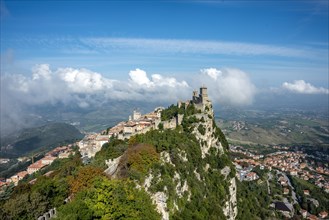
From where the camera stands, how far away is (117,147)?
4241 centimetres

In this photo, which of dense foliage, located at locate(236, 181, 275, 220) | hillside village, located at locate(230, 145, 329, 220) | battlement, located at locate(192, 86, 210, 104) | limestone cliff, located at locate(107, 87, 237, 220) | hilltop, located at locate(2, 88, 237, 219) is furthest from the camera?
hillside village, located at locate(230, 145, 329, 220)

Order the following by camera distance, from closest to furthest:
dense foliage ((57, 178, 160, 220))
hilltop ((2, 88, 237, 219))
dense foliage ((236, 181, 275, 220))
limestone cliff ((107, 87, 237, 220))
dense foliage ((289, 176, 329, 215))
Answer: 1. dense foliage ((57, 178, 160, 220))
2. hilltop ((2, 88, 237, 219))
3. limestone cliff ((107, 87, 237, 220))
4. dense foliage ((236, 181, 275, 220))
5. dense foliage ((289, 176, 329, 215))

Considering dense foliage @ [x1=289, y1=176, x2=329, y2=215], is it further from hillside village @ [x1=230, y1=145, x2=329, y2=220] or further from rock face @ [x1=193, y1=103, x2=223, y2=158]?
rock face @ [x1=193, y1=103, x2=223, y2=158]

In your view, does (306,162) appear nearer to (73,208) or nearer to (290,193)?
(290,193)

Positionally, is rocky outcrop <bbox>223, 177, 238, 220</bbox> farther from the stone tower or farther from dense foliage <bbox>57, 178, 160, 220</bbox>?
dense foliage <bbox>57, 178, 160, 220</bbox>

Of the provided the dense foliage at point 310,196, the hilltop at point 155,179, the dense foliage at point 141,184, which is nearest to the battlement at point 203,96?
the hilltop at point 155,179

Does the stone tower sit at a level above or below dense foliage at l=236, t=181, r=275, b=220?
above

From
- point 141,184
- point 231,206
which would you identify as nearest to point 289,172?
point 231,206

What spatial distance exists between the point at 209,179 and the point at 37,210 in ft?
95.2

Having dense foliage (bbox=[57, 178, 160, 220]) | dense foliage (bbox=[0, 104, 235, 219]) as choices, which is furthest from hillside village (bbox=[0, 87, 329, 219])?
dense foliage (bbox=[57, 178, 160, 220])

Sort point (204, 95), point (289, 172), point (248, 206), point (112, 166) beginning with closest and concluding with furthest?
point (112, 166) → point (204, 95) → point (248, 206) → point (289, 172)

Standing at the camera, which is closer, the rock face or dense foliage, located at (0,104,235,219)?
dense foliage, located at (0,104,235,219)

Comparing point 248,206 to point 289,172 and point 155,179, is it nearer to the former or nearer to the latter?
point 155,179

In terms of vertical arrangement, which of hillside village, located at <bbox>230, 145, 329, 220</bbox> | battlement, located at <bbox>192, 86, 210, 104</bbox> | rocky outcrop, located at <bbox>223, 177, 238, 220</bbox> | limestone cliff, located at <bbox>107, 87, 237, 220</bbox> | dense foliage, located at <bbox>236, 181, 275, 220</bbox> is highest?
battlement, located at <bbox>192, 86, 210, 104</bbox>
